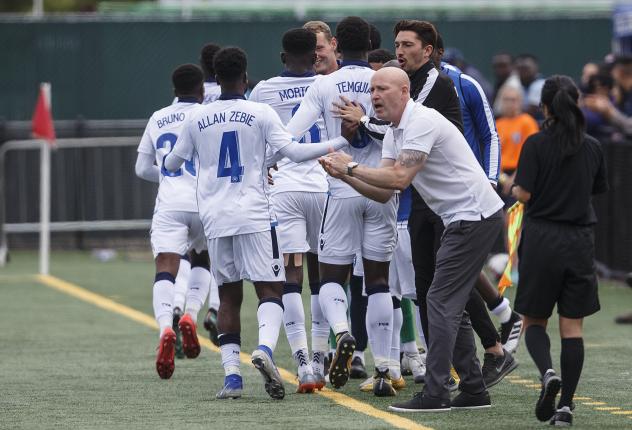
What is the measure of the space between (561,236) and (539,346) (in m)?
0.63

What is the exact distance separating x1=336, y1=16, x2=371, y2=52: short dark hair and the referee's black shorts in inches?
76.9

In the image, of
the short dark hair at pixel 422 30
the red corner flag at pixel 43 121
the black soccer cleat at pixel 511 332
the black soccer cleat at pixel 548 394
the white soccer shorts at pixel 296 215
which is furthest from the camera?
the red corner flag at pixel 43 121

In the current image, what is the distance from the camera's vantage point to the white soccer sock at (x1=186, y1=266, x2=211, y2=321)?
38.1ft

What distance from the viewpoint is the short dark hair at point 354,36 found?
372 inches

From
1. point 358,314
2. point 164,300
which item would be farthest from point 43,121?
point 358,314

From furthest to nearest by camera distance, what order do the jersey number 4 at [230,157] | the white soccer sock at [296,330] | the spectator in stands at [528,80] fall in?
the spectator in stands at [528,80] → the white soccer sock at [296,330] → the jersey number 4 at [230,157]

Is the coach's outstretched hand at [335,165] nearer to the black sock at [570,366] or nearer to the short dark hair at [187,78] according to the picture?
the black sock at [570,366]

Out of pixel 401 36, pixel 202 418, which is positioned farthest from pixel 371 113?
pixel 202 418

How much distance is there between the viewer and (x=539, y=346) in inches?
323

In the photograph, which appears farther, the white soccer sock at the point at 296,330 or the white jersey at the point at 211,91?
the white jersey at the point at 211,91

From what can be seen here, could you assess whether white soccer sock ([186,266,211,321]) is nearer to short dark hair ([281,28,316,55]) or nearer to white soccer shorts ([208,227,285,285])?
white soccer shorts ([208,227,285,285])

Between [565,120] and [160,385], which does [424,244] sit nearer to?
[565,120]

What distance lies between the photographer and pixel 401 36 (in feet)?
29.9

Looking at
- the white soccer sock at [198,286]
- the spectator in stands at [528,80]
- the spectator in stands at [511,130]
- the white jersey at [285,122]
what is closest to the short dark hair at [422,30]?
the white jersey at [285,122]
